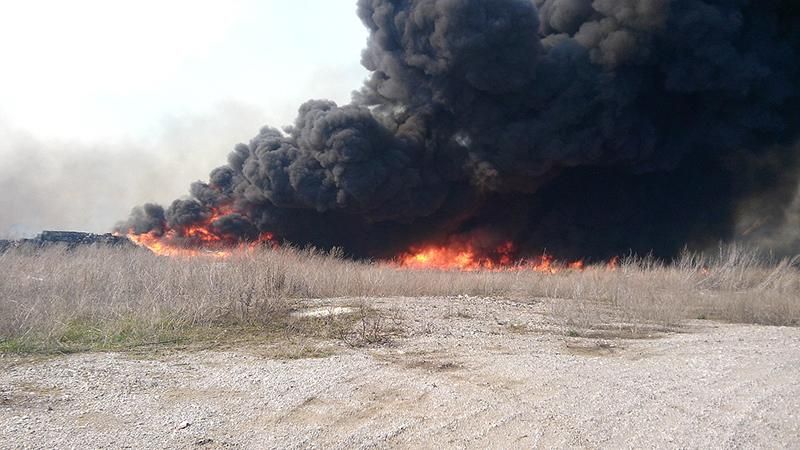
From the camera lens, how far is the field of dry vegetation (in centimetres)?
917

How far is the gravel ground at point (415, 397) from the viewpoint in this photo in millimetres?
5219

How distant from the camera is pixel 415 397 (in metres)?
6.31

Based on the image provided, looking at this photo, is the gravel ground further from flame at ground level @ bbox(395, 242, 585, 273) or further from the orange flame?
the orange flame

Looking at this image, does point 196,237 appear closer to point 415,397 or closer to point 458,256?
point 458,256

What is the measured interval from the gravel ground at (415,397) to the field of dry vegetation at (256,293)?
1.36 m

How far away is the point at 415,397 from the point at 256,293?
5.66 m

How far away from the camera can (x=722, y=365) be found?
7.73m

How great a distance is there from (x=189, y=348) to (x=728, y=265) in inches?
A: 546

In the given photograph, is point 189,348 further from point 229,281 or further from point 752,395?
point 752,395

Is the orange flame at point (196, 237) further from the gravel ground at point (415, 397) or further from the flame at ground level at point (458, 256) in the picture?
the gravel ground at point (415, 397)

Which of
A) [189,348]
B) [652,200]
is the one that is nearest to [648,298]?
[189,348]

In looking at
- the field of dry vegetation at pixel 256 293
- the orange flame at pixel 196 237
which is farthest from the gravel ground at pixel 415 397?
the orange flame at pixel 196 237

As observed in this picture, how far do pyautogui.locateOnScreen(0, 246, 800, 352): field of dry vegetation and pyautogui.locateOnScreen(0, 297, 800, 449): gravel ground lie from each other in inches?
53.4

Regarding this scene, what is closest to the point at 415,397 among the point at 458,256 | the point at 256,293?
the point at 256,293
